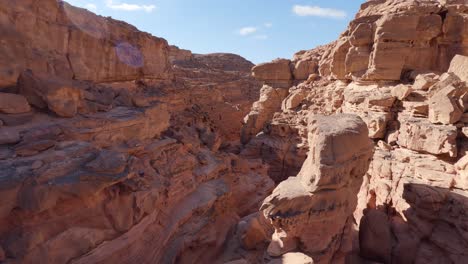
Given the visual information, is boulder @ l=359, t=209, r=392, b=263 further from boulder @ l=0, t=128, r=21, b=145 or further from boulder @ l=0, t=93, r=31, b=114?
boulder @ l=0, t=93, r=31, b=114

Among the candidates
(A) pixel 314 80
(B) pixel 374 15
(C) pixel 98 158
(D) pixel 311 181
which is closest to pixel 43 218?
(C) pixel 98 158

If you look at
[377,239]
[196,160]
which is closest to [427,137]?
[377,239]

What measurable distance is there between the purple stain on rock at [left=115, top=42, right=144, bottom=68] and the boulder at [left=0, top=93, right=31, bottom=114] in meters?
3.10

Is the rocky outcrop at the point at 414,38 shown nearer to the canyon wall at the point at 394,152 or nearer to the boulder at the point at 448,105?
the canyon wall at the point at 394,152

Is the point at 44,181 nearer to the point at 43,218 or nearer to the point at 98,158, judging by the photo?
the point at 43,218

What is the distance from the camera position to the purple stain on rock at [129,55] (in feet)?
26.6

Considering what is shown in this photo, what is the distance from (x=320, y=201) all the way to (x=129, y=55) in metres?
6.46

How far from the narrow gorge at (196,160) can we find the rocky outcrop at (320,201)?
0.09 feet

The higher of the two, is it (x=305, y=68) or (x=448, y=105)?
(x=305, y=68)

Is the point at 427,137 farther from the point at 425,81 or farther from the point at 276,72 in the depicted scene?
the point at 276,72

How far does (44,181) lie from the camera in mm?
4746

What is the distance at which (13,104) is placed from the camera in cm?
527

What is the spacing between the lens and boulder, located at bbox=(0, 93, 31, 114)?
515cm

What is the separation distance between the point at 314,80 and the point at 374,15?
4834mm
